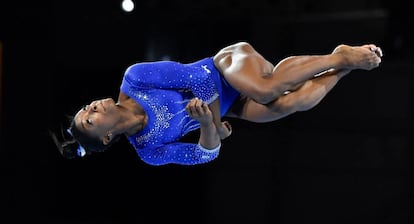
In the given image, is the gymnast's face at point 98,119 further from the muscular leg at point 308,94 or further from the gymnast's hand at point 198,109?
the muscular leg at point 308,94

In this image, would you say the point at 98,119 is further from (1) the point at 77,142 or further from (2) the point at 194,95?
(2) the point at 194,95

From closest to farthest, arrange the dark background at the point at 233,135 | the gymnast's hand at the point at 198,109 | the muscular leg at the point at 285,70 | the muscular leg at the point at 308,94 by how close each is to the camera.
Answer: the gymnast's hand at the point at 198,109
the muscular leg at the point at 285,70
the muscular leg at the point at 308,94
the dark background at the point at 233,135

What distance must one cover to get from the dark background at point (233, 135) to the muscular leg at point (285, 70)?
2.00 m

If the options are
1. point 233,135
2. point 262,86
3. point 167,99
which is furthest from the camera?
point 233,135

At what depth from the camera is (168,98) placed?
247 centimetres

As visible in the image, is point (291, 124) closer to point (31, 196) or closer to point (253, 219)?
point (253, 219)

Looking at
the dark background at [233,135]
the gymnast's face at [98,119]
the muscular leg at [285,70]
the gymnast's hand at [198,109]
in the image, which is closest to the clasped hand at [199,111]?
the gymnast's hand at [198,109]

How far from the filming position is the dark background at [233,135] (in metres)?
4.36

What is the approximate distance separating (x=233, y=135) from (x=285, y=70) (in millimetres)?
2173

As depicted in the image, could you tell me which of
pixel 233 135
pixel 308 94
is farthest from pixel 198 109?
pixel 233 135

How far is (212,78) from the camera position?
2.55m

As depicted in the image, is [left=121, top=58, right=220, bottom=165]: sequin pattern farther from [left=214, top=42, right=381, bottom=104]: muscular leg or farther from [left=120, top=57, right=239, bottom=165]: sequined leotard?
[left=214, top=42, right=381, bottom=104]: muscular leg

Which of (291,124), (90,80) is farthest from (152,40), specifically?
(291,124)

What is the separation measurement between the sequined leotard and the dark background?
1.86 metres
